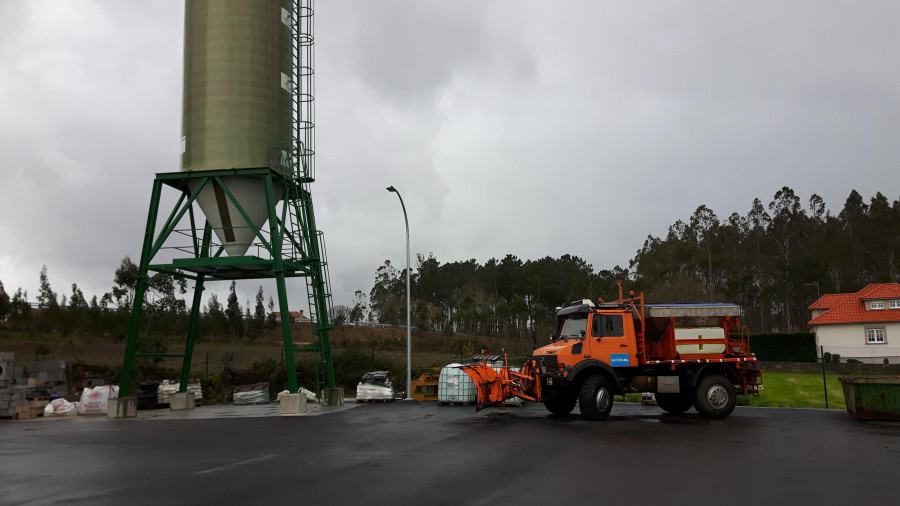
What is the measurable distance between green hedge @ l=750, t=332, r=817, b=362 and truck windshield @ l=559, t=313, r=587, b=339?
38.3m

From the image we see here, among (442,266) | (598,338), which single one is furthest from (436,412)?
(442,266)

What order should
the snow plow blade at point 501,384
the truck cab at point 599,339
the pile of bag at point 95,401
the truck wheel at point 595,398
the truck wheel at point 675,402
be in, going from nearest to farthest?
the truck wheel at point 595,398, the truck cab at point 599,339, the snow plow blade at point 501,384, the truck wheel at point 675,402, the pile of bag at point 95,401

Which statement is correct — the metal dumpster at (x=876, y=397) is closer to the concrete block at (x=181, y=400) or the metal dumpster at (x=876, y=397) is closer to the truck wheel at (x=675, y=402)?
the truck wheel at (x=675, y=402)

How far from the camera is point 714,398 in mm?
17953

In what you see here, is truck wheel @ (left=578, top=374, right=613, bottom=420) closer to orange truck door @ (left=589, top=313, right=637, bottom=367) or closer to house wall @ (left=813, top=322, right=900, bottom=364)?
orange truck door @ (left=589, top=313, right=637, bottom=367)

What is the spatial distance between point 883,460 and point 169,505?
11089 mm

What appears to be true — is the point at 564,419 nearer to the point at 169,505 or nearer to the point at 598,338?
the point at 598,338

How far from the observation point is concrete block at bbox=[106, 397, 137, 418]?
22.5 meters

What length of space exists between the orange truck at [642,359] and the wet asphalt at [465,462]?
2.56ft

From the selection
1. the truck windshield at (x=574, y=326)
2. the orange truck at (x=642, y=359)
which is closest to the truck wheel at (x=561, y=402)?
the orange truck at (x=642, y=359)

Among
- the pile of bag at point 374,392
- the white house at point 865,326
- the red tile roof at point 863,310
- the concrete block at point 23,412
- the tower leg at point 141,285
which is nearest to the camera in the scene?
the concrete block at point 23,412

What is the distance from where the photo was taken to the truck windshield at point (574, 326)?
18.1 metres

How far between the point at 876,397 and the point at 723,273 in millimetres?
89932

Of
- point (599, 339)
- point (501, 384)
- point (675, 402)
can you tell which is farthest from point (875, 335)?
point (501, 384)
